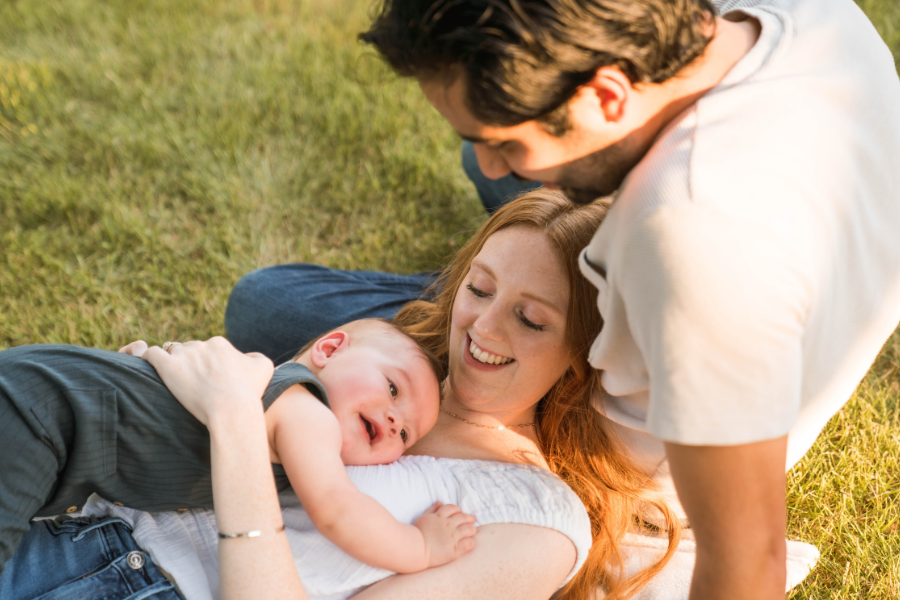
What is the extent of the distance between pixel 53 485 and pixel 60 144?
11.4ft

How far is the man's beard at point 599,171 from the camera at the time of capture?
63.9 inches

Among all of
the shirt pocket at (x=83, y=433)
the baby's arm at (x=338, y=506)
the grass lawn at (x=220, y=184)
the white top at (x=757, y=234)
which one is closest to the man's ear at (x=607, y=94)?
the white top at (x=757, y=234)

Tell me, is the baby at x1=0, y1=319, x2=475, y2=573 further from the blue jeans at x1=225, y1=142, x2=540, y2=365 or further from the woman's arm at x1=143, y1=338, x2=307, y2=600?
the blue jeans at x1=225, y1=142, x2=540, y2=365

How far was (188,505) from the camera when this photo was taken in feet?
6.80

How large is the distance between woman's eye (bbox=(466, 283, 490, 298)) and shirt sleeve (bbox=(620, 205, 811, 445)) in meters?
1.04

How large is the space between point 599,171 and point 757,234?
423 millimetres

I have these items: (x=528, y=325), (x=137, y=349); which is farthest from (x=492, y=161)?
(x=137, y=349)

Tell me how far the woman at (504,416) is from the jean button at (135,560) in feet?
0.94

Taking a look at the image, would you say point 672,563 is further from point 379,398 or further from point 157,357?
point 157,357

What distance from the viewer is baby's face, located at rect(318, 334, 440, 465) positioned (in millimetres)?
2248

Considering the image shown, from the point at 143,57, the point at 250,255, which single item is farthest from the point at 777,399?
the point at 143,57

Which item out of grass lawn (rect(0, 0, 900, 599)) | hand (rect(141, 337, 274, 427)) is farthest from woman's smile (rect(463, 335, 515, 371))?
grass lawn (rect(0, 0, 900, 599))

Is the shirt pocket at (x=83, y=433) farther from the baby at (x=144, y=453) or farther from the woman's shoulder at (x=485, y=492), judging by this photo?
the woman's shoulder at (x=485, y=492)

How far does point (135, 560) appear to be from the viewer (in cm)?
191
